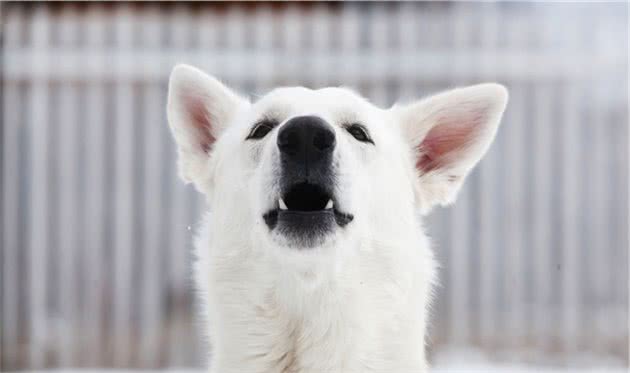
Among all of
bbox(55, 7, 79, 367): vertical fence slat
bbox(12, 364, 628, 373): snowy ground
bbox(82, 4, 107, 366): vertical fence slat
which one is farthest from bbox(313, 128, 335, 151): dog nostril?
bbox(55, 7, 79, 367): vertical fence slat

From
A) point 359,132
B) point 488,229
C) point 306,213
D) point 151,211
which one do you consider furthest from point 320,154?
point 151,211

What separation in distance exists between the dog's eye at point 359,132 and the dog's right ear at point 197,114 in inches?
18.5

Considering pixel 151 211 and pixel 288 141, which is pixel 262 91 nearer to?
pixel 151 211

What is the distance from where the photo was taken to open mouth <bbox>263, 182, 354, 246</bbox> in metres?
1.82

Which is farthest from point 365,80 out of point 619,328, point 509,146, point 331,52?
point 619,328

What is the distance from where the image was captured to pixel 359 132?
2.08 m

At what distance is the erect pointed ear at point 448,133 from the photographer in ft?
7.38

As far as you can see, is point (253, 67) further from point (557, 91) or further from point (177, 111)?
point (177, 111)

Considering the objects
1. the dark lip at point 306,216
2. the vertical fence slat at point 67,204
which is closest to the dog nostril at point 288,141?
the dark lip at point 306,216

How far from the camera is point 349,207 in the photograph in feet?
6.16

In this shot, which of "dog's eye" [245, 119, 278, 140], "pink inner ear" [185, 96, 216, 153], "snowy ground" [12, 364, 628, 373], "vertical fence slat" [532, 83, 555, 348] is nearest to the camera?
"dog's eye" [245, 119, 278, 140]

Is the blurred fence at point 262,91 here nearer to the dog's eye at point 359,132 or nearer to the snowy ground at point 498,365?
the snowy ground at point 498,365

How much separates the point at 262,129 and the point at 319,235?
1.33ft

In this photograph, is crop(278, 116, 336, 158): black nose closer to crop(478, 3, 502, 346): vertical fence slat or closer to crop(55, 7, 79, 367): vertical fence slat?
crop(478, 3, 502, 346): vertical fence slat
